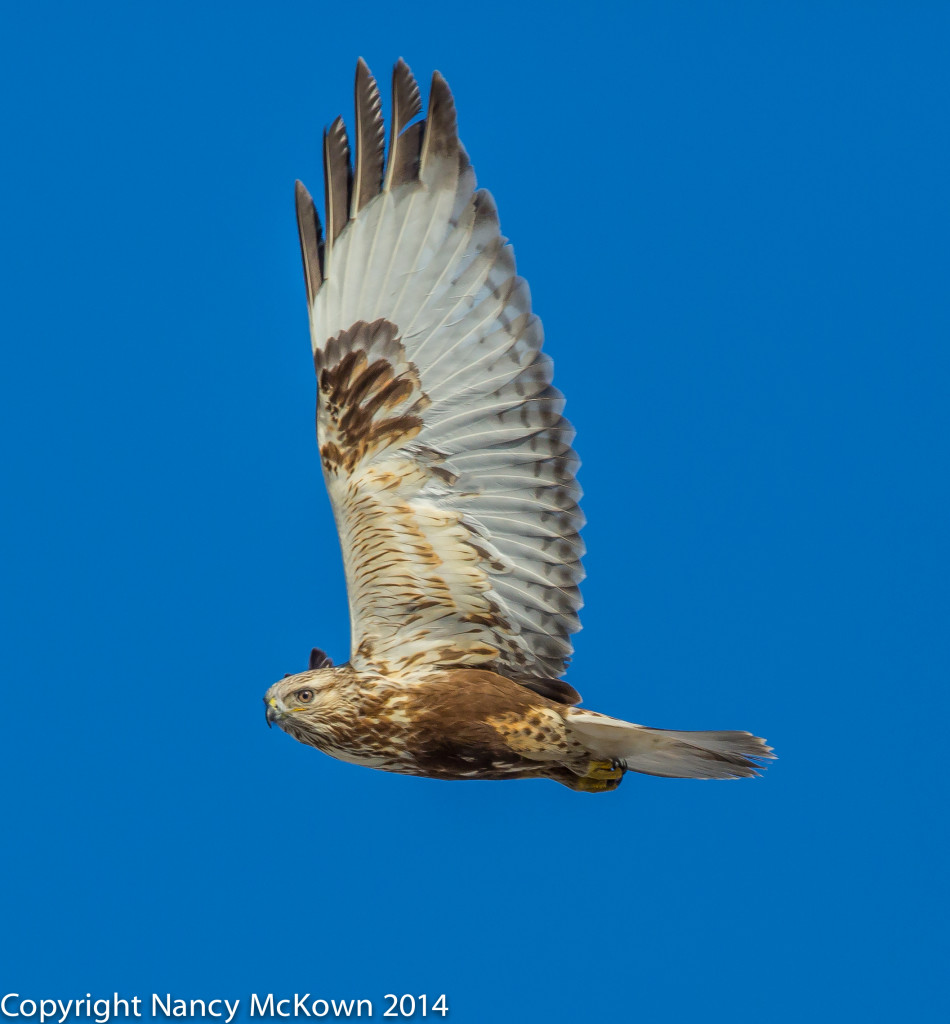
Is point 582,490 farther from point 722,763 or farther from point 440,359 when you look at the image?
point 722,763

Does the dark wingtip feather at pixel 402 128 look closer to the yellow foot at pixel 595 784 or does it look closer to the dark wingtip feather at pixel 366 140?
the dark wingtip feather at pixel 366 140

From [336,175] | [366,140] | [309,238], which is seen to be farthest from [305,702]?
[366,140]

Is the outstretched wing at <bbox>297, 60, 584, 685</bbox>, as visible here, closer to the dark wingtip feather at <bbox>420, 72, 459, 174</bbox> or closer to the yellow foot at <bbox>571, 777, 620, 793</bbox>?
the dark wingtip feather at <bbox>420, 72, 459, 174</bbox>

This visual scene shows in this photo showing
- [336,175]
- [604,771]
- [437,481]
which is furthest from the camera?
[604,771]

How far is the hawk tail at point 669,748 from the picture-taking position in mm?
6703

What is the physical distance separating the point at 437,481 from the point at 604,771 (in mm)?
1504

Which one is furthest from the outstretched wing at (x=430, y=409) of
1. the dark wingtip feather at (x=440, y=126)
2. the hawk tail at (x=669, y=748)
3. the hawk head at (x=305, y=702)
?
the hawk tail at (x=669, y=748)

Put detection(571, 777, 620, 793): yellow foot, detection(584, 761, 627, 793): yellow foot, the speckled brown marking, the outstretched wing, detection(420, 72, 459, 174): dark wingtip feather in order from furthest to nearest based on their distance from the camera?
1. detection(571, 777, 620, 793): yellow foot
2. detection(584, 761, 627, 793): yellow foot
3. the speckled brown marking
4. the outstretched wing
5. detection(420, 72, 459, 174): dark wingtip feather

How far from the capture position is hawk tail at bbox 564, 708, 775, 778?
6.70 metres

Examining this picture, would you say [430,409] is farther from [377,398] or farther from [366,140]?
[366,140]

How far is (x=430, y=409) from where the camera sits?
6793 millimetres

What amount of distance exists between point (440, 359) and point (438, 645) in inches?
49.8

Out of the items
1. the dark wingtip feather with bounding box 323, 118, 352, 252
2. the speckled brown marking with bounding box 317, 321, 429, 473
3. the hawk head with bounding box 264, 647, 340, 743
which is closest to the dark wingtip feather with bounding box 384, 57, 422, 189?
the dark wingtip feather with bounding box 323, 118, 352, 252

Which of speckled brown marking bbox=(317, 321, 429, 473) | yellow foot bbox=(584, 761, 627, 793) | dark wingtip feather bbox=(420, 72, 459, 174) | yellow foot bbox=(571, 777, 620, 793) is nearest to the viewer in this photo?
dark wingtip feather bbox=(420, 72, 459, 174)
